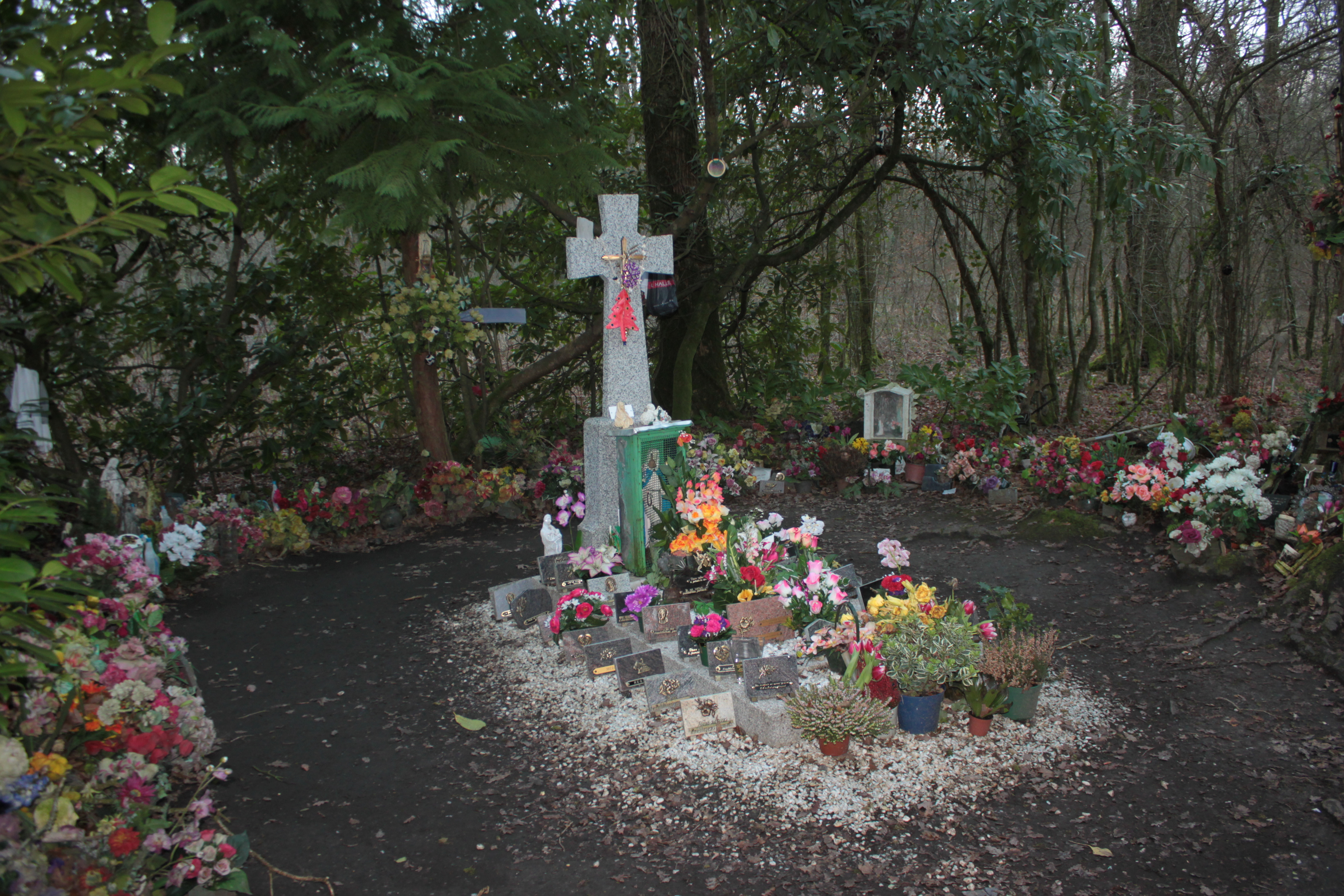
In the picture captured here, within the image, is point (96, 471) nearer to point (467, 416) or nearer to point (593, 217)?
point (467, 416)

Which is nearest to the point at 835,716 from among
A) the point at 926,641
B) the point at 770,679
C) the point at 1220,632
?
the point at 770,679

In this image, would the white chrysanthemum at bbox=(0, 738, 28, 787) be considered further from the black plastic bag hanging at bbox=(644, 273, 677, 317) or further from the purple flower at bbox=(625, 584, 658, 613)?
the black plastic bag hanging at bbox=(644, 273, 677, 317)

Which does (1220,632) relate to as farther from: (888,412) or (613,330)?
(888,412)

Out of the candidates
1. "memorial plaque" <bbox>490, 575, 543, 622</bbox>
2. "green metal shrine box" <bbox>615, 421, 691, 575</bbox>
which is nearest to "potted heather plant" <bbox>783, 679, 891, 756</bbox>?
"green metal shrine box" <bbox>615, 421, 691, 575</bbox>

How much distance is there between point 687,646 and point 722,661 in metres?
0.25

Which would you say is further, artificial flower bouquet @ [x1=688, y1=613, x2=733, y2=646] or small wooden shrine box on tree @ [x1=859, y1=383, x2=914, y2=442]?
small wooden shrine box on tree @ [x1=859, y1=383, x2=914, y2=442]

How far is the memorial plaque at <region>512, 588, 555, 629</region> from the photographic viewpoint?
5215 millimetres

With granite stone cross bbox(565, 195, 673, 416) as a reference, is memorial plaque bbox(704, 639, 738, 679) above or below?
below

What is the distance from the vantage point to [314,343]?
8.41 metres

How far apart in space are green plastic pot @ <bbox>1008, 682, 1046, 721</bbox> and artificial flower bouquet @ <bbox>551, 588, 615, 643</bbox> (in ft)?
7.11

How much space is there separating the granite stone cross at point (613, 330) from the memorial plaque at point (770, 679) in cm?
205

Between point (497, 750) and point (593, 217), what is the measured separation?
273 inches

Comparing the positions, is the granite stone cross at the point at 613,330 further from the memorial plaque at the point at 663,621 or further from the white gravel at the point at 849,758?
the white gravel at the point at 849,758

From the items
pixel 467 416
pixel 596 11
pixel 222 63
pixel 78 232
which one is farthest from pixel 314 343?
pixel 78 232
